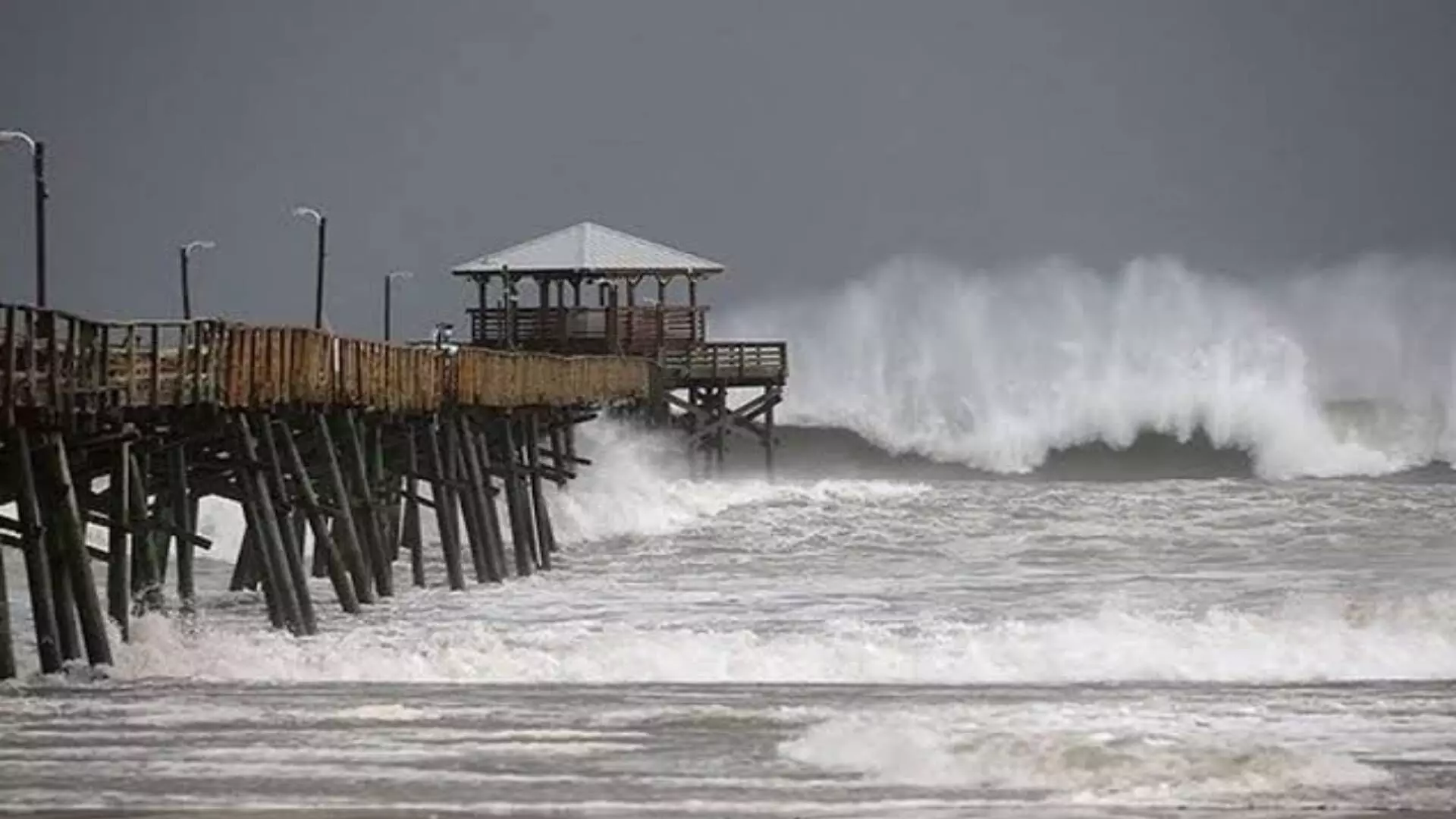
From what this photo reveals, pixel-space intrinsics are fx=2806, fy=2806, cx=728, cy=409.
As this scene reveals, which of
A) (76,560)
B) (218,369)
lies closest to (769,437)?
(218,369)

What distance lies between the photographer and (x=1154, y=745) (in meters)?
19.4

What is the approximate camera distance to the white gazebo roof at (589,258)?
237 feet

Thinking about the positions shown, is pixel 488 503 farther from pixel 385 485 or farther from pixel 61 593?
pixel 61 593

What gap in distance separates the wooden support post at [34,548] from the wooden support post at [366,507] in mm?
10747

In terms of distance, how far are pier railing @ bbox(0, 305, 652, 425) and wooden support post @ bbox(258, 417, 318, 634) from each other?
1.66 ft

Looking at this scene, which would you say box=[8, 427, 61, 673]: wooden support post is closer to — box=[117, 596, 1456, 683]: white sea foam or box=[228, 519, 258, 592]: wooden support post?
Result: box=[117, 596, 1456, 683]: white sea foam

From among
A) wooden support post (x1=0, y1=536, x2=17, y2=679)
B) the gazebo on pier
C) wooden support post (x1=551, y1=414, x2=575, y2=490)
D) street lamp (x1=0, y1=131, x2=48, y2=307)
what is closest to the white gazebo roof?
the gazebo on pier

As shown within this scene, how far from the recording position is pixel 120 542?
2753 centimetres

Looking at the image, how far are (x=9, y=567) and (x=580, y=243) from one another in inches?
1374

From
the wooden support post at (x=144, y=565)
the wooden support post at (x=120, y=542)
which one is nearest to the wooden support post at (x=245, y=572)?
the wooden support post at (x=144, y=565)

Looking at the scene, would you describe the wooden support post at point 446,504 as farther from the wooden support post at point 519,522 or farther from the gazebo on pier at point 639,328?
the gazebo on pier at point 639,328

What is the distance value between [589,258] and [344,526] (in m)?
39.5

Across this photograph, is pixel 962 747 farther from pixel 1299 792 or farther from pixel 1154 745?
pixel 1299 792

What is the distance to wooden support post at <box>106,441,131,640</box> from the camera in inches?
1070
